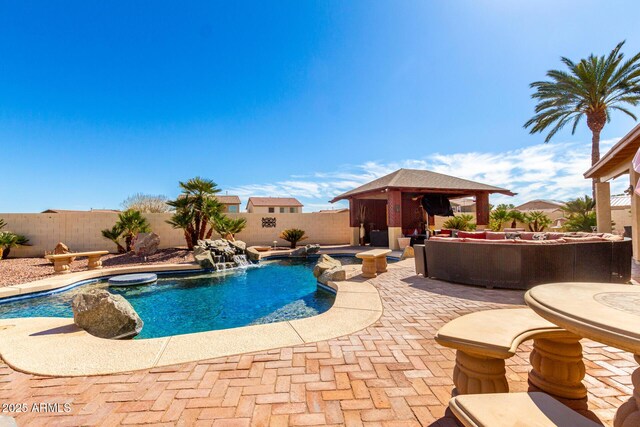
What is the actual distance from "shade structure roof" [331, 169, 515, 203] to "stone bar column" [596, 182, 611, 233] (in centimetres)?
387

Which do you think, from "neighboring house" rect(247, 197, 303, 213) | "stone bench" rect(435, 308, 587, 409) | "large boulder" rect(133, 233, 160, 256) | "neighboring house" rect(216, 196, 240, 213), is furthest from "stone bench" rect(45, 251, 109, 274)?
"neighboring house" rect(216, 196, 240, 213)

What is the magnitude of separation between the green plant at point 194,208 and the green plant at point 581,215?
17501 mm

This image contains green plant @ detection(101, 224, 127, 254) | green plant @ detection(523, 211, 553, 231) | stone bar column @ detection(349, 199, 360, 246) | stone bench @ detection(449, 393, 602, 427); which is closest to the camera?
stone bench @ detection(449, 393, 602, 427)

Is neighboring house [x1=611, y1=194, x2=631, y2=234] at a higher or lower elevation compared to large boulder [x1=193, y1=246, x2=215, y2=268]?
higher

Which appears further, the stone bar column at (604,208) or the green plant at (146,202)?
the green plant at (146,202)

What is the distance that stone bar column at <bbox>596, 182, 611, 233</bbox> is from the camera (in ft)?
33.2

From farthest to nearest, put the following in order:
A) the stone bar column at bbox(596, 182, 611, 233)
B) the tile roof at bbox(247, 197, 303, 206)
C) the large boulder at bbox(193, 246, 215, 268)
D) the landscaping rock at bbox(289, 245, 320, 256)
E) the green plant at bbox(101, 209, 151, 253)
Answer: the tile roof at bbox(247, 197, 303, 206)
the landscaping rock at bbox(289, 245, 320, 256)
the green plant at bbox(101, 209, 151, 253)
the stone bar column at bbox(596, 182, 611, 233)
the large boulder at bbox(193, 246, 215, 268)

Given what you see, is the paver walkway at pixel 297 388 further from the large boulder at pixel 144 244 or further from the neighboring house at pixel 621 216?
the neighboring house at pixel 621 216

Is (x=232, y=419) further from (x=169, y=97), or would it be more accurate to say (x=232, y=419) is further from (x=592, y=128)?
(x=592, y=128)

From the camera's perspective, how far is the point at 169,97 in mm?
11578

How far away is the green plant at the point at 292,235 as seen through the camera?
1502 cm

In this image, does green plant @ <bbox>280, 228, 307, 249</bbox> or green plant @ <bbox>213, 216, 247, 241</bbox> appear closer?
green plant @ <bbox>213, 216, 247, 241</bbox>

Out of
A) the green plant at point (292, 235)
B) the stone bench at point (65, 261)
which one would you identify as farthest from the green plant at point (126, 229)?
the green plant at point (292, 235)

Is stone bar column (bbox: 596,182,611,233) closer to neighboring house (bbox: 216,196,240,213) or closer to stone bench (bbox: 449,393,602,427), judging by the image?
stone bench (bbox: 449,393,602,427)
